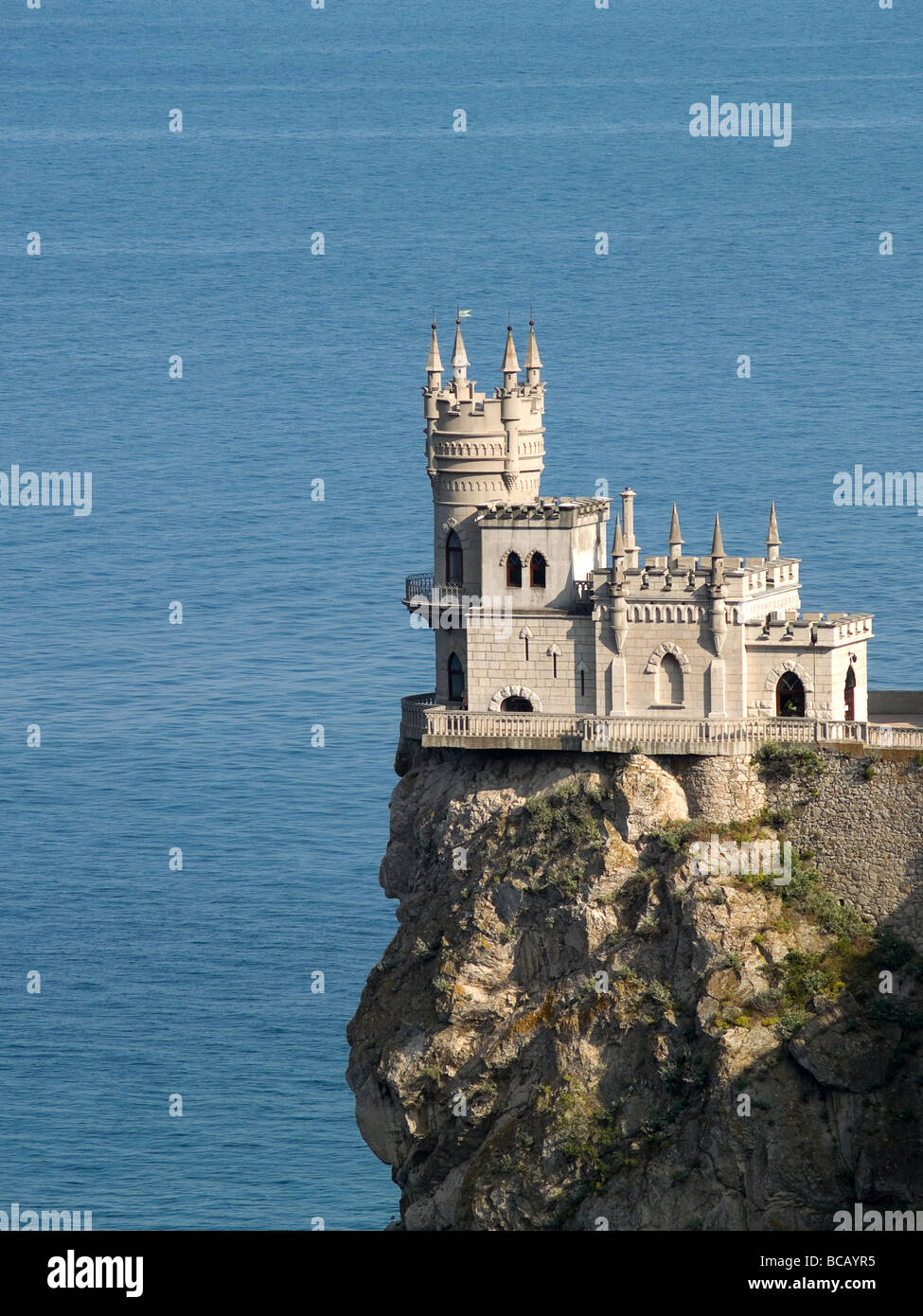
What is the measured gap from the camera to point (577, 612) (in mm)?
94938

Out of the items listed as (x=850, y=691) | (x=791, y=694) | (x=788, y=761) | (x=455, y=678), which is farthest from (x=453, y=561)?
(x=850, y=691)

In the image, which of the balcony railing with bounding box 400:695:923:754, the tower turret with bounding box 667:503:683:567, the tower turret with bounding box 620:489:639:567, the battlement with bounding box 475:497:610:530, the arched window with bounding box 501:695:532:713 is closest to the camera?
the balcony railing with bounding box 400:695:923:754

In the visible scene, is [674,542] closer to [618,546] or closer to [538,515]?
[618,546]

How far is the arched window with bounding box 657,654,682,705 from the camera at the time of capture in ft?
306

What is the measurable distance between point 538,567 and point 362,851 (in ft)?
192

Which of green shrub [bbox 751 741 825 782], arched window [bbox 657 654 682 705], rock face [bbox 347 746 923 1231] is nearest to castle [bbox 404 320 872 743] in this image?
arched window [bbox 657 654 682 705]

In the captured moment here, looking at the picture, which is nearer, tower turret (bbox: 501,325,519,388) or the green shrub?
the green shrub

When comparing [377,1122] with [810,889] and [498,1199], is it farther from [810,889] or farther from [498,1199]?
[810,889]

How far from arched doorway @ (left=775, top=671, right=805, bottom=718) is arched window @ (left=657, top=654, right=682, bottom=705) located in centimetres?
291

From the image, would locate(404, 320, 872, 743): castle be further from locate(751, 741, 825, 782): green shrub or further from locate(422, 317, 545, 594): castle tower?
locate(751, 741, 825, 782): green shrub

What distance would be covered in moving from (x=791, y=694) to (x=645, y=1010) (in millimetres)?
9972

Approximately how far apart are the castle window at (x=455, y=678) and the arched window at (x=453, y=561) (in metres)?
2.32

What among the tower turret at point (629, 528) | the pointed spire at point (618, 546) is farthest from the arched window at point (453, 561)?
the pointed spire at point (618, 546)
